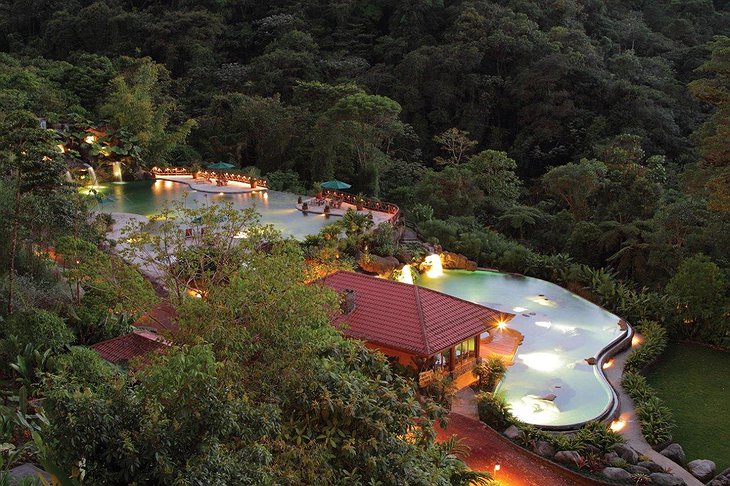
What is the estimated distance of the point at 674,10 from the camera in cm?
4506

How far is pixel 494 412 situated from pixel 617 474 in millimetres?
2653

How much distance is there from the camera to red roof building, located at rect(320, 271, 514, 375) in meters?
14.9

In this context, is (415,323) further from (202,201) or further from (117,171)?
(117,171)

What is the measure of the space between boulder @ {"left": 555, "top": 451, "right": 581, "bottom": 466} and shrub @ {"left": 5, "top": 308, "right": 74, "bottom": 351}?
33.8ft

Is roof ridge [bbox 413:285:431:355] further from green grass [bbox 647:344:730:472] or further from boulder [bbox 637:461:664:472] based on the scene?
green grass [bbox 647:344:730:472]

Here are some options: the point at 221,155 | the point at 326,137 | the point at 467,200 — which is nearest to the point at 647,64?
the point at 467,200

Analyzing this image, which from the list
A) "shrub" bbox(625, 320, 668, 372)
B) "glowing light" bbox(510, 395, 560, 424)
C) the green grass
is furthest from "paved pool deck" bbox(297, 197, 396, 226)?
"glowing light" bbox(510, 395, 560, 424)

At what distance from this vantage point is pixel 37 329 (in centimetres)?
1369

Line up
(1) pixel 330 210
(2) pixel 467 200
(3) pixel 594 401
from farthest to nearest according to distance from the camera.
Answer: (2) pixel 467 200, (1) pixel 330 210, (3) pixel 594 401

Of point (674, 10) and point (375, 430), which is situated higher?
Answer: point (674, 10)

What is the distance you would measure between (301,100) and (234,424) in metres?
32.6

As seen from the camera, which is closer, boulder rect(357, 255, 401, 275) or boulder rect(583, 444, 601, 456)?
boulder rect(583, 444, 601, 456)

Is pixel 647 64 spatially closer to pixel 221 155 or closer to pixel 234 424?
pixel 221 155

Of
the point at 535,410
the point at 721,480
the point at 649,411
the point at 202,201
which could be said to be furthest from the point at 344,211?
the point at 721,480
